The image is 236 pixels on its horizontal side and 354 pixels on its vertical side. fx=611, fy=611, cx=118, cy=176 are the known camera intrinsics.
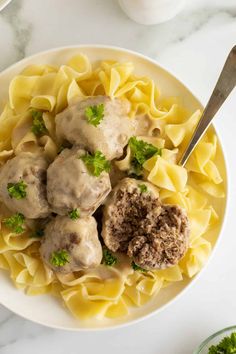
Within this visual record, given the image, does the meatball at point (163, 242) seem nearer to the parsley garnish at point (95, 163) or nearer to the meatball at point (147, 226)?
the meatball at point (147, 226)

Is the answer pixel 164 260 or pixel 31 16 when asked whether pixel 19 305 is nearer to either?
pixel 164 260

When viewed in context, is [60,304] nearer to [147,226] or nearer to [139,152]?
[147,226]

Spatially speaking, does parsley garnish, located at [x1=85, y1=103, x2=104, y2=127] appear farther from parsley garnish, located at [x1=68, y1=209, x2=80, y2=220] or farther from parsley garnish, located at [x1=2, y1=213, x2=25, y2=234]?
parsley garnish, located at [x1=2, y1=213, x2=25, y2=234]

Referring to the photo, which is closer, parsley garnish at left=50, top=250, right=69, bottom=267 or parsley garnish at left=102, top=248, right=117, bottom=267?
parsley garnish at left=50, top=250, right=69, bottom=267

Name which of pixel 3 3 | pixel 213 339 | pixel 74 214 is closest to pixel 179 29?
pixel 3 3

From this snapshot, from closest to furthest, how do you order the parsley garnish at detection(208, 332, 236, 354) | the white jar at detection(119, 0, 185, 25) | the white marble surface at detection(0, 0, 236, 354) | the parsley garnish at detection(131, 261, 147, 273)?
1. the parsley garnish at detection(131, 261, 147, 273)
2. the white jar at detection(119, 0, 185, 25)
3. the parsley garnish at detection(208, 332, 236, 354)
4. the white marble surface at detection(0, 0, 236, 354)

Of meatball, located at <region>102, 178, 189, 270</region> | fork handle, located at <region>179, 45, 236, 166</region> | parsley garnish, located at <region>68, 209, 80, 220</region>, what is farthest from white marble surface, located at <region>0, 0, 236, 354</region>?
parsley garnish, located at <region>68, 209, 80, 220</region>

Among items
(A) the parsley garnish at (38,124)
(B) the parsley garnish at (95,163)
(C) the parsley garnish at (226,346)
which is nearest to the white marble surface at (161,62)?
(C) the parsley garnish at (226,346)
